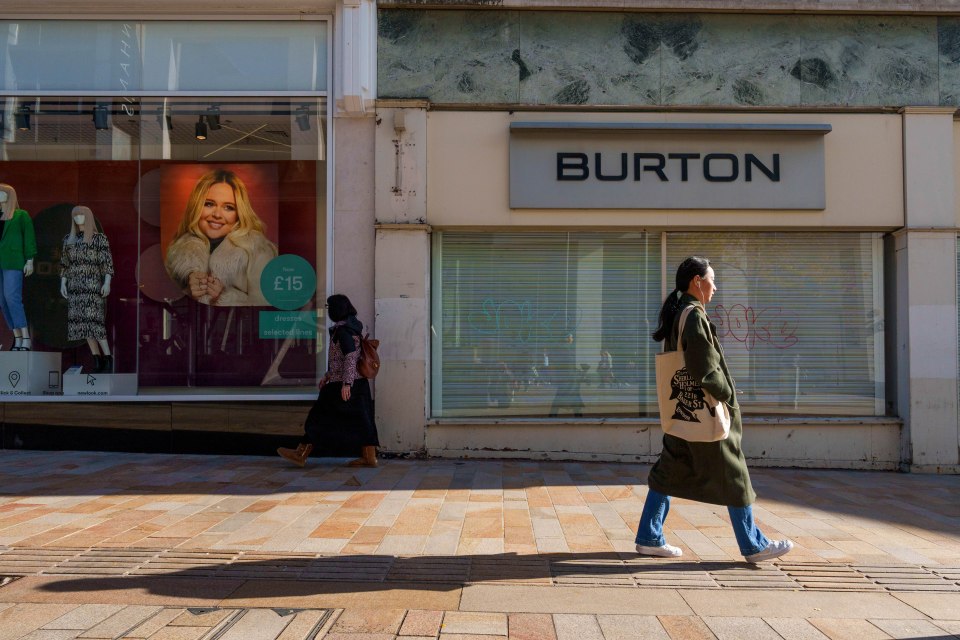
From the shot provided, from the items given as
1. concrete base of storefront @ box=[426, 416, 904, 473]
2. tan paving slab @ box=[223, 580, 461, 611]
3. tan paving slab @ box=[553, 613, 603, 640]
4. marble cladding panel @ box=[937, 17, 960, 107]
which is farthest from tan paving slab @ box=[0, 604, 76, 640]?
marble cladding panel @ box=[937, 17, 960, 107]

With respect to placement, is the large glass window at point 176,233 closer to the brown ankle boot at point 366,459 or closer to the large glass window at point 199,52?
the large glass window at point 199,52

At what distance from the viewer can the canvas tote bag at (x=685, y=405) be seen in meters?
4.34

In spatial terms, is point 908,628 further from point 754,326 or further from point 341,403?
point 754,326

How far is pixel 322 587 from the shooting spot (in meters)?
4.12

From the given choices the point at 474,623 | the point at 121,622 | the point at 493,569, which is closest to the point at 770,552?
the point at 493,569

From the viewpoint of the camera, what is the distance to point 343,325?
7461 mm

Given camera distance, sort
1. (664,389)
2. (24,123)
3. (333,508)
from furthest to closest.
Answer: (24,123) < (333,508) < (664,389)

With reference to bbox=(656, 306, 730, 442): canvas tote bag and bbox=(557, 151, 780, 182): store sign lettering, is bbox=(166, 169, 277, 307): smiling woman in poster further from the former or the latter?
bbox=(656, 306, 730, 442): canvas tote bag

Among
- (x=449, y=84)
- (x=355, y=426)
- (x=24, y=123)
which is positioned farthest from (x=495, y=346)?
(x=24, y=123)

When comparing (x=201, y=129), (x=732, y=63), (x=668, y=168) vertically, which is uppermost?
(x=732, y=63)

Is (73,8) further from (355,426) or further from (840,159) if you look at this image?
(840,159)

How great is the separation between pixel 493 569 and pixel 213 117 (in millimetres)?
6654

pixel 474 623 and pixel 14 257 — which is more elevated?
pixel 14 257

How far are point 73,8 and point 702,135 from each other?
7404 mm
